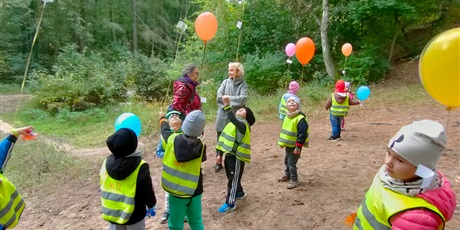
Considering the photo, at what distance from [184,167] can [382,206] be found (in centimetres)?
185

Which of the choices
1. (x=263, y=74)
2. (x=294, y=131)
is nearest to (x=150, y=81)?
(x=263, y=74)

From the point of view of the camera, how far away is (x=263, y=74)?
508 inches

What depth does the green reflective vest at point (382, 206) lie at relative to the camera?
1577 millimetres

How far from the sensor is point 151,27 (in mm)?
30109

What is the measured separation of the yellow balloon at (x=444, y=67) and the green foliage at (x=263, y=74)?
1018cm

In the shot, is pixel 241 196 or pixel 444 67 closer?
pixel 444 67

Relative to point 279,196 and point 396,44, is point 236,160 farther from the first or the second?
point 396,44

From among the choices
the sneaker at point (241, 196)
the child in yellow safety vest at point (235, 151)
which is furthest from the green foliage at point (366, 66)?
the child in yellow safety vest at point (235, 151)

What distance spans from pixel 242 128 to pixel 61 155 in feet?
15.8

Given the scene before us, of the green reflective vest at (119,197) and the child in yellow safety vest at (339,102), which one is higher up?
the child in yellow safety vest at (339,102)

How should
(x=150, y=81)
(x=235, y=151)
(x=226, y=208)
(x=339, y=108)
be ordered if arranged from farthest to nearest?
(x=150, y=81) < (x=339, y=108) < (x=226, y=208) < (x=235, y=151)

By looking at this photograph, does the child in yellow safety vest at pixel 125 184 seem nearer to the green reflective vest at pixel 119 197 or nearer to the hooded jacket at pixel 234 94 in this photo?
the green reflective vest at pixel 119 197

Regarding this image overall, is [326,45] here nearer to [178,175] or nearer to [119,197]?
[178,175]

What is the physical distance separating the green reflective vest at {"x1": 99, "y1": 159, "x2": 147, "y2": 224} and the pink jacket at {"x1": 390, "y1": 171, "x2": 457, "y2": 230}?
6.11 feet
